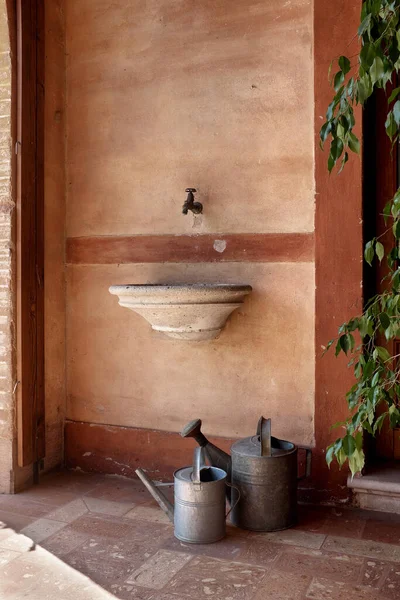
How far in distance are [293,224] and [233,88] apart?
2.95 ft

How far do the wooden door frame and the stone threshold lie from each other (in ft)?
6.35

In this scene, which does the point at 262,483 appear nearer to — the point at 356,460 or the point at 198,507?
the point at 198,507

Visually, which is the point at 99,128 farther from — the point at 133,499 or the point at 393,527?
the point at 393,527

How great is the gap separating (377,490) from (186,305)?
143 cm

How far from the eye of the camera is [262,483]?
3.05m

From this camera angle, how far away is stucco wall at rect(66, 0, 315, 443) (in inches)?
138

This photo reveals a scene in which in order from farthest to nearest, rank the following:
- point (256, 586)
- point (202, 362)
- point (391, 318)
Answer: point (202, 362) → point (256, 586) → point (391, 318)

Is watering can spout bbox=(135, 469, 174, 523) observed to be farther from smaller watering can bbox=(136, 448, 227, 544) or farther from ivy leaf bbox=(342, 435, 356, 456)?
ivy leaf bbox=(342, 435, 356, 456)

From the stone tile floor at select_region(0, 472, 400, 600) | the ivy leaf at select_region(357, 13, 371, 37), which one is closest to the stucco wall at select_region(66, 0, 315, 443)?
the stone tile floor at select_region(0, 472, 400, 600)

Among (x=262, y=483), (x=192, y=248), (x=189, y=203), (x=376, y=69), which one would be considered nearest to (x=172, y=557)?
(x=262, y=483)

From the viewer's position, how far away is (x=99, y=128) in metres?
4.01

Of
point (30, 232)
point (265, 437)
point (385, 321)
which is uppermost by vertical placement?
point (30, 232)

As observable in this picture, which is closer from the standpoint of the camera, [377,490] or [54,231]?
[377,490]

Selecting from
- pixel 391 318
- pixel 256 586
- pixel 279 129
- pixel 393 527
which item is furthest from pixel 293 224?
pixel 256 586
